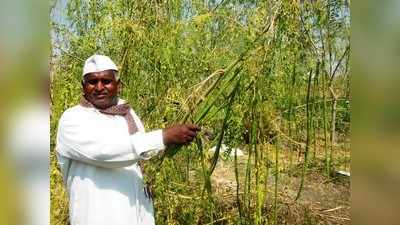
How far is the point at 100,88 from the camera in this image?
243cm

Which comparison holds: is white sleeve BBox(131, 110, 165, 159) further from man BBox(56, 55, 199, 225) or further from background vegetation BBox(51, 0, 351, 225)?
background vegetation BBox(51, 0, 351, 225)

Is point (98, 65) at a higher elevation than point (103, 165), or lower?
higher

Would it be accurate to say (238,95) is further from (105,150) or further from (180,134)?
(105,150)

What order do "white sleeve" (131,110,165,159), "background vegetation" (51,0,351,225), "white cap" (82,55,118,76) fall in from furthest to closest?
"background vegetation" (51,0,351,225)
"white cap" (82,55,118,76)
"white sleeve" (131,110,165,159)

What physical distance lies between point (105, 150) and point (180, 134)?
12.1 inches

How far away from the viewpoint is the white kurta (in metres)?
2.29

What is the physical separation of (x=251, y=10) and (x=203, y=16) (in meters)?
0.21

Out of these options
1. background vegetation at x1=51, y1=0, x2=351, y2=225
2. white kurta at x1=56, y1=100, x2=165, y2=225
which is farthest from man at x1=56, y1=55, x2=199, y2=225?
background vegetation at x1=51, y1=0, x2=351, y2=225

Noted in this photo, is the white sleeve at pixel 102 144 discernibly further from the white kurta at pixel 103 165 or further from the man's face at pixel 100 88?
the man's face at pixel 100 88

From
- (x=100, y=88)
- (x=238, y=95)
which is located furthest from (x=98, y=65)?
(x=238, y=95)

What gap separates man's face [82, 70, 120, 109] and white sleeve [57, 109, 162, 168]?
0.38ft

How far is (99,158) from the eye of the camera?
7.55ft
